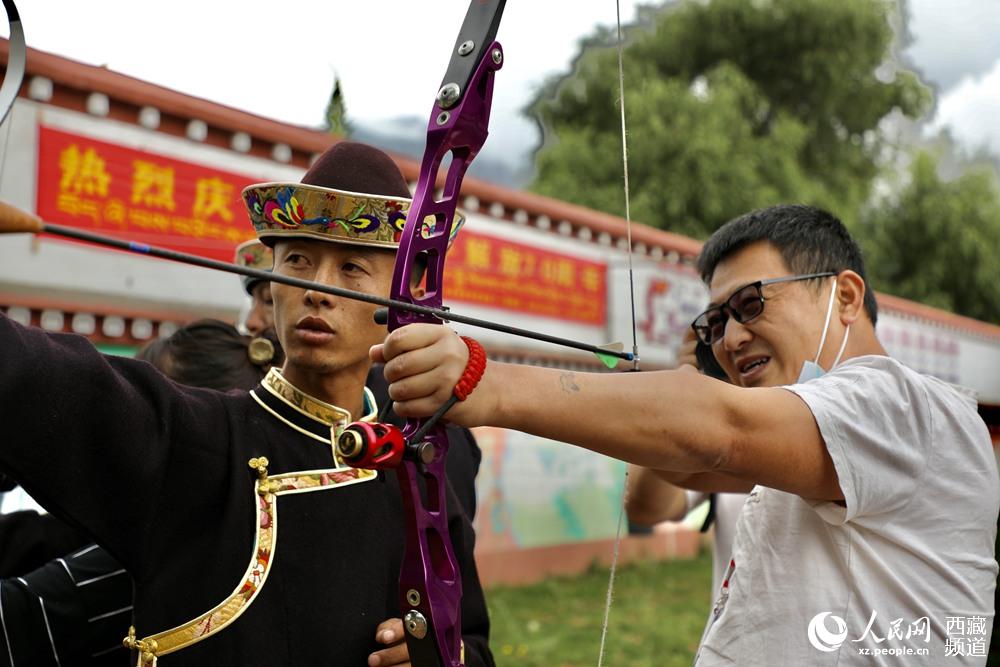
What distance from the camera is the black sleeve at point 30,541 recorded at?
1.88 m

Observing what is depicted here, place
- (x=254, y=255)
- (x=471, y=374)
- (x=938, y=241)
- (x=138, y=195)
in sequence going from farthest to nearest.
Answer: (x=938, y=241) < (x=138, y=195) < (x=254, y=255) < (x=471, y=374)

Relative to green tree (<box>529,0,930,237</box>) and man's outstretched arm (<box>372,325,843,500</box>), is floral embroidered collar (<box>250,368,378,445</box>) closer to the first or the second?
man's outstretched arm (<box>372,325,843,500</box>)

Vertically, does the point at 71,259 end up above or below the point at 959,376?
above

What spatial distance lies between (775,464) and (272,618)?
838 millimetres

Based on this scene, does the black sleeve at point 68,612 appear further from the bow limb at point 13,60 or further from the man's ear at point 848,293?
the man's ear at point 848,293

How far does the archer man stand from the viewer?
1.40 metres

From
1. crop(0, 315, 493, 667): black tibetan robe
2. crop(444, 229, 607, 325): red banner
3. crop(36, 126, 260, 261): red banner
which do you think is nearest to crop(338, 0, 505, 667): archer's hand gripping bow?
crop(0, 315, 493, 667): black tibetan robe

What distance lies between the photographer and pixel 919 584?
1.53 metres

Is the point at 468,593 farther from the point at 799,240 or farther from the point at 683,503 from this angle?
the point at 683,503

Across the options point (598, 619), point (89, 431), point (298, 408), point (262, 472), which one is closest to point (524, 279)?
point (598, 619)

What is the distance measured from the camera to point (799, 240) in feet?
6.15

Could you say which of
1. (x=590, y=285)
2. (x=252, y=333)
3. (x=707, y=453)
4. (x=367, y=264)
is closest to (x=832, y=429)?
(x=707, y=453)

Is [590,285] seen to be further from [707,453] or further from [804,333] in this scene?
[707,453]

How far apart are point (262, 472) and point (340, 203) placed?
494 mm
